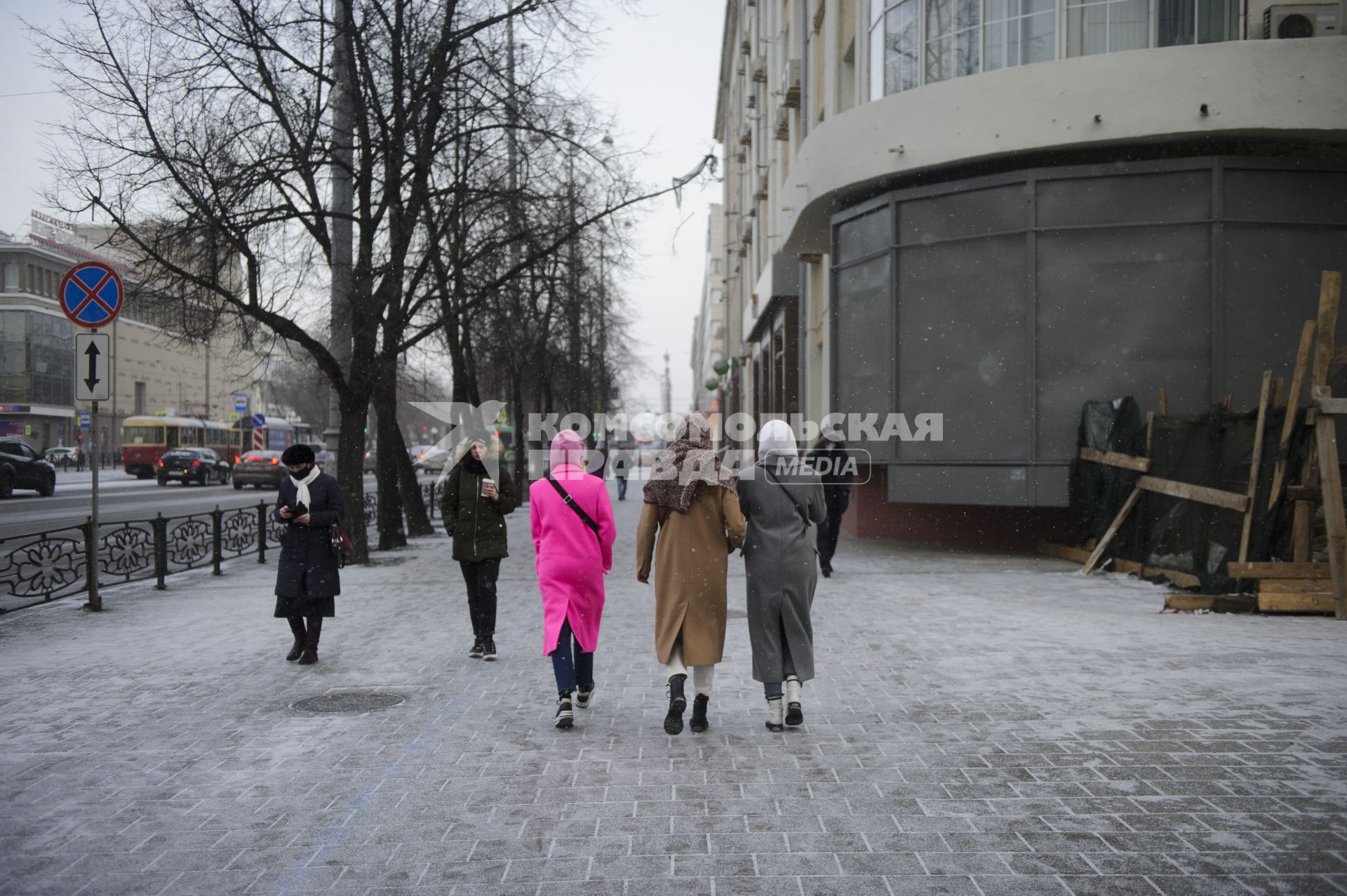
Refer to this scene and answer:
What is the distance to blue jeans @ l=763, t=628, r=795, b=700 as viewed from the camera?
6.31 metres

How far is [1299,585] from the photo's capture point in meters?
10.2

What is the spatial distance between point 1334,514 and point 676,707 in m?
7.06

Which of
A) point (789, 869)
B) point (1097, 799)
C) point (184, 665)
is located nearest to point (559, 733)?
point (789, 869)

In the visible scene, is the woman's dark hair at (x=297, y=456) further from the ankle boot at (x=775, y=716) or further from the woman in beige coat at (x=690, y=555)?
the ankle boot at (x=775, y=716)

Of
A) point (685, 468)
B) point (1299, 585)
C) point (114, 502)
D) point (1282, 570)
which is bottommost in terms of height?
point (114, 502)

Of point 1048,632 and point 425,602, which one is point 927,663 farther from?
point 425,602

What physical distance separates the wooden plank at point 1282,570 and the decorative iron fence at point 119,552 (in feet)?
34.0

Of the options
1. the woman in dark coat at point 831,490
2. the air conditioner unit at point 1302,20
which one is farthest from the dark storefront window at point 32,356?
the air conditioner unit at point 1302,20

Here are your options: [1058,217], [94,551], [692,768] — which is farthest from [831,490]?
[692,768]

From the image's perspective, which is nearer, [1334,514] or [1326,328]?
[1334,514]

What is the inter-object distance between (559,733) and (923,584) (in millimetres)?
7481

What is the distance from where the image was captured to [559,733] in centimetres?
633

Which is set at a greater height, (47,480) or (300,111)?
(300,111)

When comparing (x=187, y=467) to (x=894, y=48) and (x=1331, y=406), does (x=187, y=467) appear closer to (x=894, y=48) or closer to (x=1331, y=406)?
(x=894, y=48)
